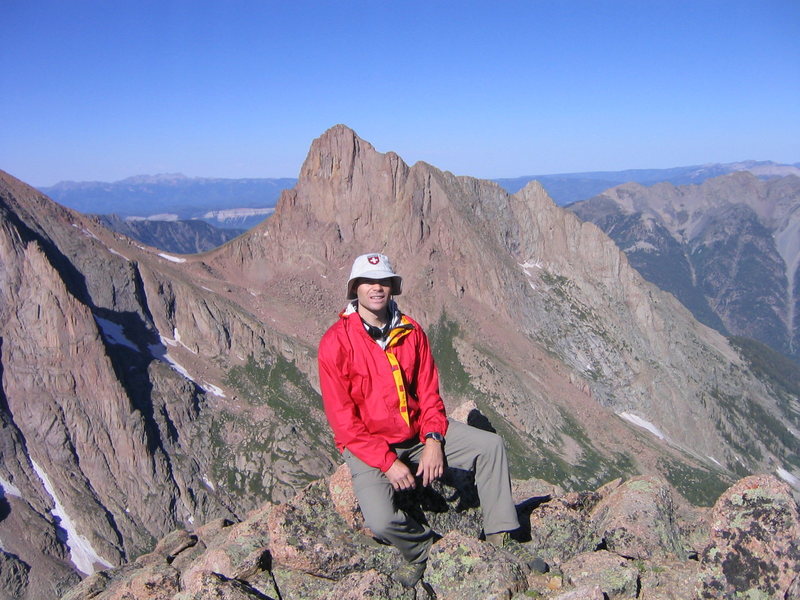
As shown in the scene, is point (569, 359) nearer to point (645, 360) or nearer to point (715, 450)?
point (645, 360)

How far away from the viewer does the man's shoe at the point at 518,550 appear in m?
9.85

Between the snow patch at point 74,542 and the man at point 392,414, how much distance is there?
293ft

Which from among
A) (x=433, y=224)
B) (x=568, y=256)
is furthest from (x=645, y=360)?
(x=433, y=224)

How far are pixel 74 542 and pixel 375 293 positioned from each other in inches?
3839

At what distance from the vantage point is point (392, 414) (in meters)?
10.3

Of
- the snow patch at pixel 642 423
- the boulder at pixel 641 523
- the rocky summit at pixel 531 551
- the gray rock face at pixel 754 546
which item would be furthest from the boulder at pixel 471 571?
the snow patch at pixel 642 423

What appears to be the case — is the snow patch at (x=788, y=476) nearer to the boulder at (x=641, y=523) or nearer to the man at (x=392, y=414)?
the boulder at (x=641, y=523)

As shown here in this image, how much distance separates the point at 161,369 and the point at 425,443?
110521 millimetres

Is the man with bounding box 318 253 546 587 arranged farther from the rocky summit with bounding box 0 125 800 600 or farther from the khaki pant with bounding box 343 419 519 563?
the rocky summit with bounding box 0 125 800 600

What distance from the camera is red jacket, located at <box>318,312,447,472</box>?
10.2 meters

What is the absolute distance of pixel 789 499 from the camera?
30.0ft

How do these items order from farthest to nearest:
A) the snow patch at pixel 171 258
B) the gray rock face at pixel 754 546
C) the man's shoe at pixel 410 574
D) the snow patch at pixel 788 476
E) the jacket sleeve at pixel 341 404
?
1. the snow patch at pixel 788 476
2. the snow patch at pixel 171 258
3. the jacket sleeve at pixel 341 404
4. the man's shoe at pixel 410 574
5. the gray rock face at pixel 754 546

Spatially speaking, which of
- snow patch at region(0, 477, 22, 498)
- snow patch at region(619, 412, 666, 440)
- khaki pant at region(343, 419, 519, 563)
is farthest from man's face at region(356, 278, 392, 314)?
snow patch at region(619, 412, 666, 440)

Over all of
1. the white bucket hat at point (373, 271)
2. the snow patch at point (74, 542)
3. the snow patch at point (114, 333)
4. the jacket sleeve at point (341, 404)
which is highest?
the white bucket hat at point (373, 271)
